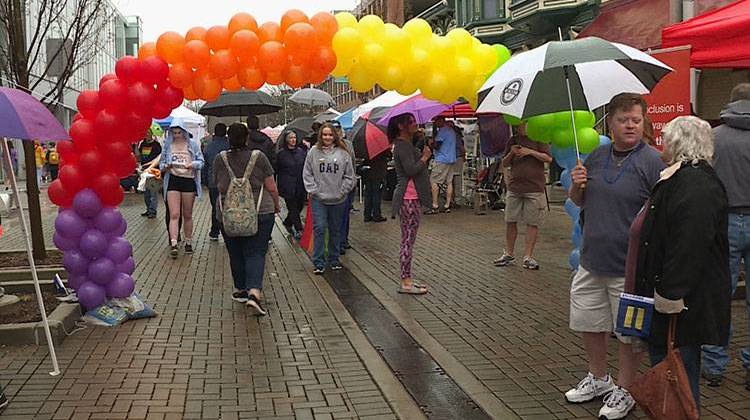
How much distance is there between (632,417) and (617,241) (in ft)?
3.45

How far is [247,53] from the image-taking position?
6844mm

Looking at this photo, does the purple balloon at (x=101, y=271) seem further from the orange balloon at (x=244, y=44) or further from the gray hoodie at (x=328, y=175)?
the gray hoodie at (x=328, y=175)

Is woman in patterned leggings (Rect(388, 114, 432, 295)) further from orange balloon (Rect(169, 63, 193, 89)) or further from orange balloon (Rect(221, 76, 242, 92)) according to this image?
orange balloon (Rect(169, 63, 193, 89))

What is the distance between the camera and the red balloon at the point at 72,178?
675 cm

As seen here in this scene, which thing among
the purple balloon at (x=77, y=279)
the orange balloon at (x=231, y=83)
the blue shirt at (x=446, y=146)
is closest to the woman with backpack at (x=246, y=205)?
the orange balloon at (x=231, y=83)

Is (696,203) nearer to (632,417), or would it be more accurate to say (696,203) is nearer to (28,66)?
(632,417)

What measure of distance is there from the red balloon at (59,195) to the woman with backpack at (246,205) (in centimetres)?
134

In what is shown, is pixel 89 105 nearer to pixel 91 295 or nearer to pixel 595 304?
pixel 91 295

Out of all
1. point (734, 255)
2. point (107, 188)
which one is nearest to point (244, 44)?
point (107, 188)

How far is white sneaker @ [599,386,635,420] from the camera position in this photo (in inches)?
171

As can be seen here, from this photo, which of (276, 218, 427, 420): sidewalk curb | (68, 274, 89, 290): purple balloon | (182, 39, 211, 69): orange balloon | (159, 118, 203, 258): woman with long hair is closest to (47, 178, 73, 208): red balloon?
(68, 274, 89, 290): purple balloon

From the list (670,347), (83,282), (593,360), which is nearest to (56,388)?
(83,282)

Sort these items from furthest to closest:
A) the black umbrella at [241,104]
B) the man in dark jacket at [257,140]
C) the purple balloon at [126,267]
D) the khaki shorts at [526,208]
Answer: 1. the black umbrella at [241,104]
2. the man in dark jacket at [257,140]
3. the khaki shorts at [526,208]
4. the purple balloon at [126,267]

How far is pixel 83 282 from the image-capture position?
685cm
